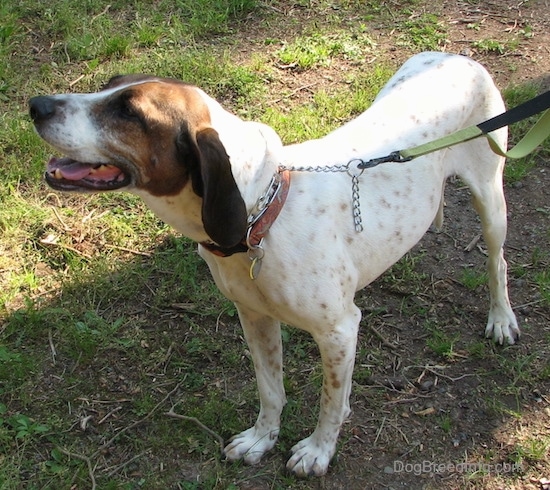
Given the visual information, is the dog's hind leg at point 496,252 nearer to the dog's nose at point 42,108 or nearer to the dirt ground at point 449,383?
the dirt ground at point 449,383

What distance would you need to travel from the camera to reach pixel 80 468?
3.54 metres

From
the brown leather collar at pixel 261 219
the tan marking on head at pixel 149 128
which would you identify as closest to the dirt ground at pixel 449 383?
the brown leather collar at pixel 261 219

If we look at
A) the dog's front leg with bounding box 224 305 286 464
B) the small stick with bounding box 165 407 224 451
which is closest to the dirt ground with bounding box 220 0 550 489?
the dog's front leg with bounding box 224 305 286 464

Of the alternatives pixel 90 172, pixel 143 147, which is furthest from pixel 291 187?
pixel 90 172

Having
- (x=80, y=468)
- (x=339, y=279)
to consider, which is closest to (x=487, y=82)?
(x=339, y=279)

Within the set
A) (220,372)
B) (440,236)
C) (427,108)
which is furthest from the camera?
(440,236)

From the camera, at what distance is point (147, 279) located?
4.50 metres

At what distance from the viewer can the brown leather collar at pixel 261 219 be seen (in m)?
2.84

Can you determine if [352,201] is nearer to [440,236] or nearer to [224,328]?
[224,328]

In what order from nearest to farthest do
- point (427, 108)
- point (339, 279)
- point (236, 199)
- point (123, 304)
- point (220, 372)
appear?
1. point (236, 199)
2. point (339, 279)
3. point (427, 108)
4. point (220, 372)
5. point (123, 304)

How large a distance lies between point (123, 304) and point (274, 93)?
81.6 inches

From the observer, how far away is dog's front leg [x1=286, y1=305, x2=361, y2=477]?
3180mm

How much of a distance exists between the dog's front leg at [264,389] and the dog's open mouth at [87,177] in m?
0.99

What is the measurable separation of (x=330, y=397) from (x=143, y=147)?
4.53 ft
